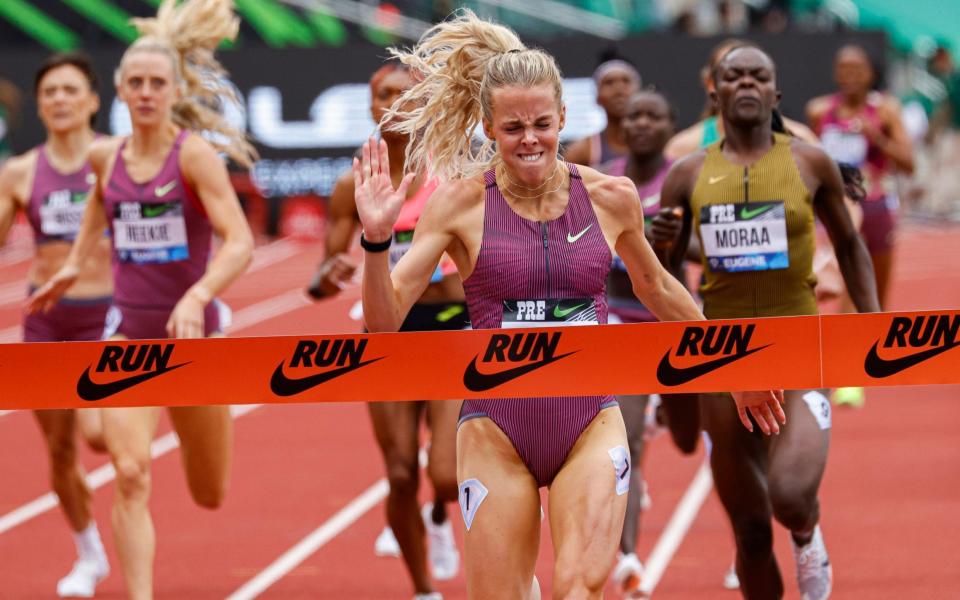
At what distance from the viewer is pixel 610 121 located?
901cm

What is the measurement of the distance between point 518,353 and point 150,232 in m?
2.65

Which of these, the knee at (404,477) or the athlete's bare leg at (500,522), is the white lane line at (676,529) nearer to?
the knee at (404,477)

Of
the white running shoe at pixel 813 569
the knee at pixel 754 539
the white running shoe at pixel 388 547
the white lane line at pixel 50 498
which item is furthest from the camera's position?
the white lane line at pixel 50 498

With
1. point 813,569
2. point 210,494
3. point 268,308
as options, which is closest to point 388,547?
point 210,494

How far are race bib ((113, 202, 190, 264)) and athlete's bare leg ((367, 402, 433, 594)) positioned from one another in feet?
3.63

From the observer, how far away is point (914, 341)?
482cm

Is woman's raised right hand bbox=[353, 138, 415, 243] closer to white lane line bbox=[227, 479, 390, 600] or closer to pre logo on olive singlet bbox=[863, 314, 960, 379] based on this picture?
pre logo on olive singlet bbox=[863, 314, 960, 379]

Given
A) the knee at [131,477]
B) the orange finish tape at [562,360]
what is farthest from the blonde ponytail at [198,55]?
the orange finish tape at [562,360]

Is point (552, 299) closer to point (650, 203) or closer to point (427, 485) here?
point (650, 203)

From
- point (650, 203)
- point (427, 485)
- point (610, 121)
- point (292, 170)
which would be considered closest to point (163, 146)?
point (650, 203)

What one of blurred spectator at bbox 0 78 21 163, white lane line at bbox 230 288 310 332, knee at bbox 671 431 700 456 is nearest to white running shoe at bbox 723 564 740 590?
knee at bbox 671 431 700 456

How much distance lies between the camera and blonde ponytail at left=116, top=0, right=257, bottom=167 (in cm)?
759

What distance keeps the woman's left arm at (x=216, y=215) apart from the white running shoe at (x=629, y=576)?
209cm

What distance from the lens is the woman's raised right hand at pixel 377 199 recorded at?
4.40m
